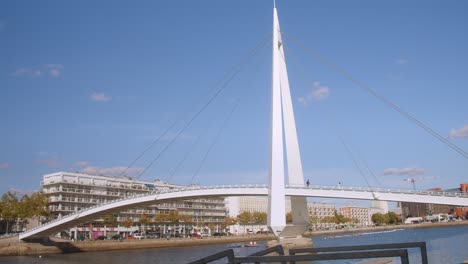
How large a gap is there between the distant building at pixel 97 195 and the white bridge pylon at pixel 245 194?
49.4 feet

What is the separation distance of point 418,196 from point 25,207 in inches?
1802

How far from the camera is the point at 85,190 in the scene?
72.8 m

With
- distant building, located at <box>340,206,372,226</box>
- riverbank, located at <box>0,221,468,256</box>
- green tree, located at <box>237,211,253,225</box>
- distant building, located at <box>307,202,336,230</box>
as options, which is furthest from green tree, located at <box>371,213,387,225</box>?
riverbank, located at <box>0,221,468,256</box>

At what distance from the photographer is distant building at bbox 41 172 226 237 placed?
226 ft

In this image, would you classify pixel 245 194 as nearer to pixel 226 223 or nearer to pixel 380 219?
pixel 226 223

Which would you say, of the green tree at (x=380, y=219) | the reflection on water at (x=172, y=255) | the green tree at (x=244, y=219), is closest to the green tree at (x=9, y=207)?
the reflection on water at (x=172, y=255)

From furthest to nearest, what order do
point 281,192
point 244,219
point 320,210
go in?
point 320,210 → point 244,219 → point 281,192

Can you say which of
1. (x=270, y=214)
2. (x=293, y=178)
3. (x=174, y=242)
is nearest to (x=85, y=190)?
(x=174, y=242)

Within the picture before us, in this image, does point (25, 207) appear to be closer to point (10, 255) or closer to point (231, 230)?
point (10, 255)

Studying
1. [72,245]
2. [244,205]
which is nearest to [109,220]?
[72,245]

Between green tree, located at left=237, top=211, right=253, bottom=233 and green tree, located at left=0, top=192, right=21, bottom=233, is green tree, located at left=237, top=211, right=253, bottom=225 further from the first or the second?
green tree, located at left=0, top=192, right=21, bottom=233

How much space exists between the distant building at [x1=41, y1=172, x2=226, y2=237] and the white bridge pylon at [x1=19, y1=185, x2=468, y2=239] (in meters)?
15.1

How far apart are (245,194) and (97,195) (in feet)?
131

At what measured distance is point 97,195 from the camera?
74062mm
